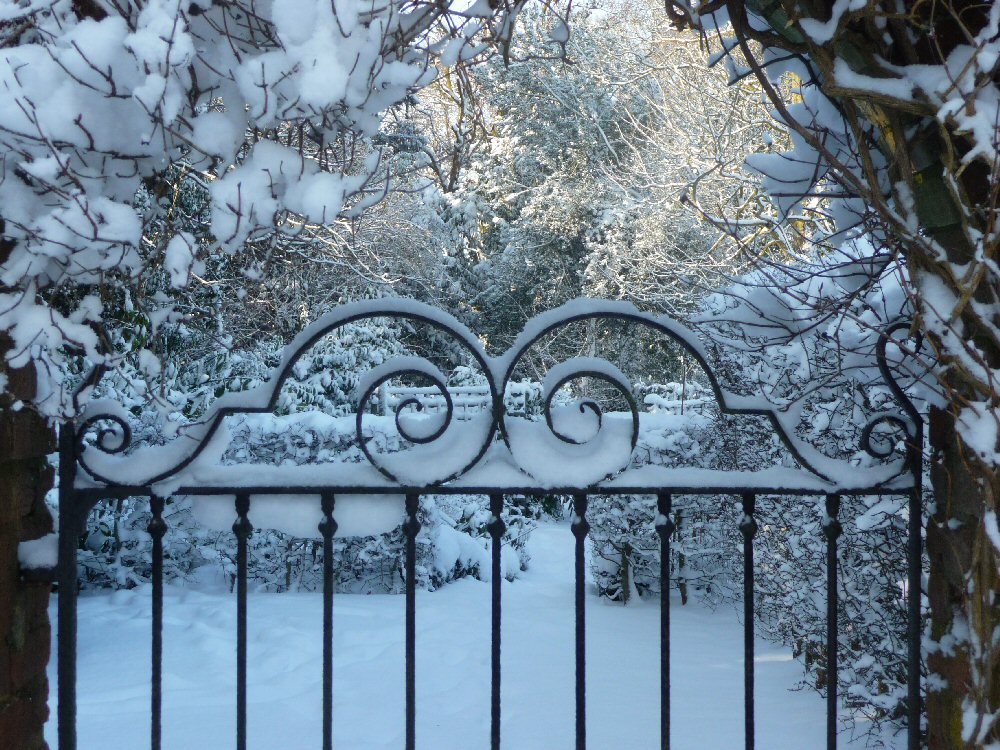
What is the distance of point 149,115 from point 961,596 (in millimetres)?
1385

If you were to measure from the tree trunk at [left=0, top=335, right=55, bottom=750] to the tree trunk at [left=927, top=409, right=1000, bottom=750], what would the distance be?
55.7 inches

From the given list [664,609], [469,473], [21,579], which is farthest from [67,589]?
[664,609]

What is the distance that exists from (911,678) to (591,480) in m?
0.65

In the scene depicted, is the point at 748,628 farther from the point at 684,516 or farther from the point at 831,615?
the point at 684,516

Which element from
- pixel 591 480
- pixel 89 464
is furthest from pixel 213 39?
pixel 591 480

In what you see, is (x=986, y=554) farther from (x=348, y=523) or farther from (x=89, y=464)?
(x=89, y=464)

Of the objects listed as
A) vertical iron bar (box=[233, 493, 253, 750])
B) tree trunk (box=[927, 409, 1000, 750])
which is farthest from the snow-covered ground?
tree trunk (box=[927, 409, 1000, 750])

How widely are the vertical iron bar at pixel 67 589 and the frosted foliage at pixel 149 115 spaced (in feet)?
0.45

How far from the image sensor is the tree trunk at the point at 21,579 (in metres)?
1.30

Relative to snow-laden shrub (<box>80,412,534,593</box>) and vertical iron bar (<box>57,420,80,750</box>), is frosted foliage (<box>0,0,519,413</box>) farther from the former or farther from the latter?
snow-laden shrub (<box>80,412,534,593</box>)

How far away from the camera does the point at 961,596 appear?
4.37 feet

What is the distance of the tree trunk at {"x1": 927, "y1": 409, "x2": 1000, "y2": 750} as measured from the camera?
1220 millimetres

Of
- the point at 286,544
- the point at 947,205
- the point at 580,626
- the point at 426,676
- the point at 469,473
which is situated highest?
the point at 947,205

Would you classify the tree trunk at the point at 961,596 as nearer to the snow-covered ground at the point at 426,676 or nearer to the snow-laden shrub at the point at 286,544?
the snow-covered ground at the point at 426,676
